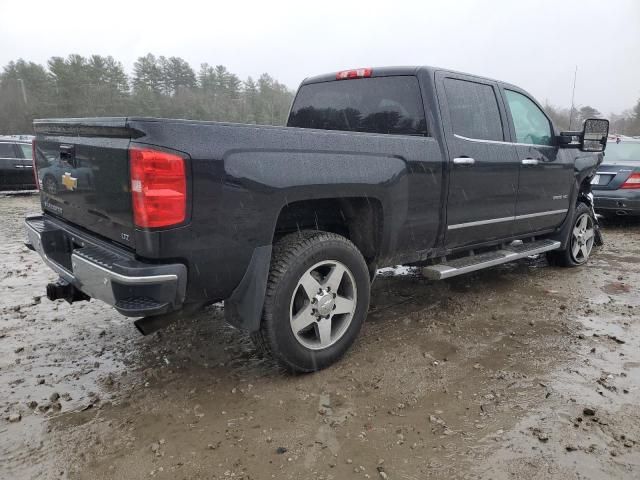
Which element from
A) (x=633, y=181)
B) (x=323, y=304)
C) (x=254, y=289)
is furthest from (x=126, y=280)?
(x=633, y=181)

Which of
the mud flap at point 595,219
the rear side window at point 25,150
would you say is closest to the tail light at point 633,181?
the mud flap at point 595,219

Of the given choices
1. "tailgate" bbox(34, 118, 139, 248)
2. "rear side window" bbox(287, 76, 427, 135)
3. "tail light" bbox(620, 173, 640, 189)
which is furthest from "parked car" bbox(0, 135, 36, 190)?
"tail light" bbox(620, 173, 640, 189)

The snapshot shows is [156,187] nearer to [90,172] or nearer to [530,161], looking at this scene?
[90,172]

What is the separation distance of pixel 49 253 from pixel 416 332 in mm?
2588

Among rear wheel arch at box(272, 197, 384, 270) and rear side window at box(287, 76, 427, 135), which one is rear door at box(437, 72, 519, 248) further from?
rear wheel arch at box(272, 197, 384, 270)

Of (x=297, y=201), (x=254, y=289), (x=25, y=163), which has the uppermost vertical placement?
(x=297, y=201)

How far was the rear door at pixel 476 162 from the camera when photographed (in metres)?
3.54

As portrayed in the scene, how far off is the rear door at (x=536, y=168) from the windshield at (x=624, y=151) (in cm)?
416

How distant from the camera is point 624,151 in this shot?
326 inches

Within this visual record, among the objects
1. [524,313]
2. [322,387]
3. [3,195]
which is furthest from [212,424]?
[3,195]

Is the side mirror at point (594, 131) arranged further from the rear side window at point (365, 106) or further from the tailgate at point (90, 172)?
the tailgate at point (90, 172)

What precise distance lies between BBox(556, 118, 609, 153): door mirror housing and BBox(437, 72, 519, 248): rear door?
0.99 meters

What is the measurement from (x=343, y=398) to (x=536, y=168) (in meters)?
2.99

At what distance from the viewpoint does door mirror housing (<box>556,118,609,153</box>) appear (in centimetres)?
468
